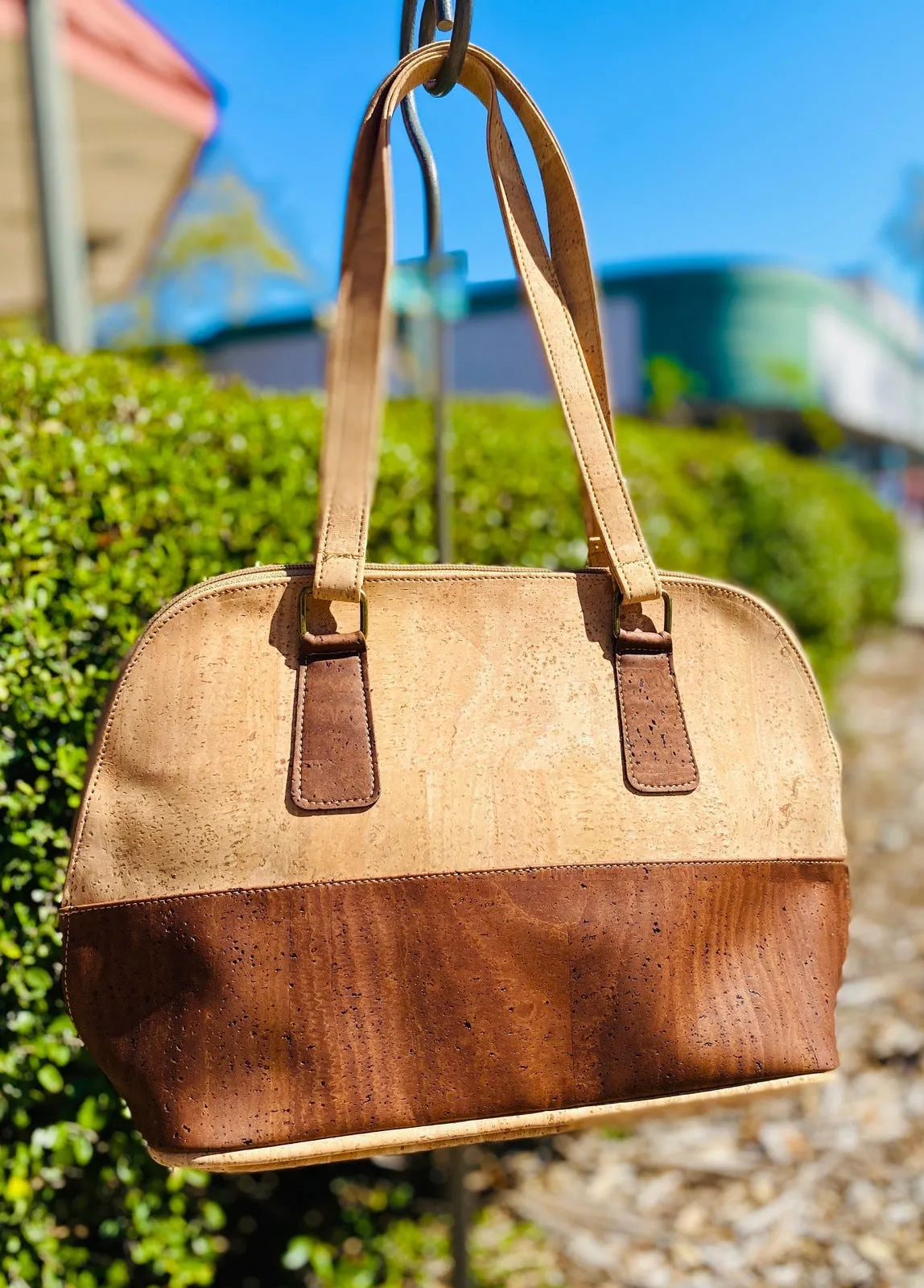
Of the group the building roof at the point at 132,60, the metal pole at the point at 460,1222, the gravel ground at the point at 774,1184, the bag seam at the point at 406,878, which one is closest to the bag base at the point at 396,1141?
the bag seam at the point at 406,878

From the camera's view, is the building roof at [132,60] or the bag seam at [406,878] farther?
the building roof at [132,60]

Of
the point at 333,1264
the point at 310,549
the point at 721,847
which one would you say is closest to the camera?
the point at 721,847

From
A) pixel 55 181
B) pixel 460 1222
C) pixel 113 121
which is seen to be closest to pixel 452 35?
pixel 460 1222

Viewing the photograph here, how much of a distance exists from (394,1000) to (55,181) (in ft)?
14.2

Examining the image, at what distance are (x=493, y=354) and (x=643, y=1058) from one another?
35.2 metres

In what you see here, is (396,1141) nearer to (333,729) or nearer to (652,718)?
(333,729)

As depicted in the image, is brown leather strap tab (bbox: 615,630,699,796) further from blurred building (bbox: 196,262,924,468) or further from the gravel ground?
blurred building (bbox: 196,262,924,468)

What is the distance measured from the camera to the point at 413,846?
1213 mm

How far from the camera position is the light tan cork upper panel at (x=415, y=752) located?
1.20 metres

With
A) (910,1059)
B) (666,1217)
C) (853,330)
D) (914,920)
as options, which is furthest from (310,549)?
(853,330)

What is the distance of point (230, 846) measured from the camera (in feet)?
3.92

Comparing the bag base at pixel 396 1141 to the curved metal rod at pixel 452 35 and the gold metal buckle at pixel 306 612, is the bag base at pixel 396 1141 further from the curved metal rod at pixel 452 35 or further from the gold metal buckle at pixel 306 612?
the curved metal rod at pixel 452 35

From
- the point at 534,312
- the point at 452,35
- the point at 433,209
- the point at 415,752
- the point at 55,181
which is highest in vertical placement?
the point at 55,181

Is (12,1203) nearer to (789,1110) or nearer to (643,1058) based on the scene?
(643,1058)
